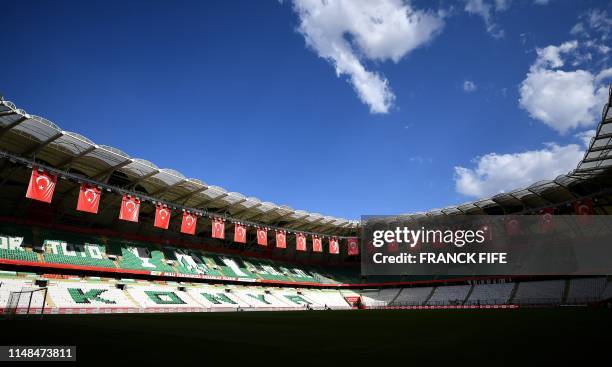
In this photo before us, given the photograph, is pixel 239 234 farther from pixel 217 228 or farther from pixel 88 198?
pixel 88 198

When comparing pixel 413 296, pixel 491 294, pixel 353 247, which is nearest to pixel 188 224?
pixel 353 247

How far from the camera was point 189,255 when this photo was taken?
54125 millimetres

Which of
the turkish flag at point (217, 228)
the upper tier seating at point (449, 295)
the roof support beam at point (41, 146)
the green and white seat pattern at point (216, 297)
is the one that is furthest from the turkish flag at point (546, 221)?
the roof support beam at point (41, 146)

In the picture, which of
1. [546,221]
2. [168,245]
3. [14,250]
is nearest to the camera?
[14,250]

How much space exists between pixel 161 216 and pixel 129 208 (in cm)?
409

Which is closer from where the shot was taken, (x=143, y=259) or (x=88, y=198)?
(x=88, y=198)

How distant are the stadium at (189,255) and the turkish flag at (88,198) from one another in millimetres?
100

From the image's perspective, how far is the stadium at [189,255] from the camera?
26.8 meters

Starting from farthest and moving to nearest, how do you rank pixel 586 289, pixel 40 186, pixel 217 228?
pixel 586 289, pixel 217 228, pixel 40 186

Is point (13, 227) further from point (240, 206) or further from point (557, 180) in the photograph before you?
point (557, 180)

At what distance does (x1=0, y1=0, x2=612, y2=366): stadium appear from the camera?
88.0 ft

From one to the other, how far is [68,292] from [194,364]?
123 feet

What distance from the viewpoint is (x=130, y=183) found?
41.7 meters

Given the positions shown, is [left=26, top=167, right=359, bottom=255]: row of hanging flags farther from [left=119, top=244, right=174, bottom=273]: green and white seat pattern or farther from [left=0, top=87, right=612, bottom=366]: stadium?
[left=119, top=244, right=174, bottom=273]: green and white seat pattern
